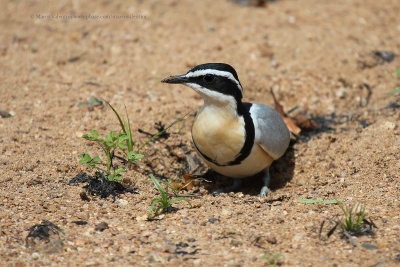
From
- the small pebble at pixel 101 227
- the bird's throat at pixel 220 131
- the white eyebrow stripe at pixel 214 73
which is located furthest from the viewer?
the bird's throat at pixel 220 131

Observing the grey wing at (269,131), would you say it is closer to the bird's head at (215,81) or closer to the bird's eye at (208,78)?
the bird's head at (215,81)

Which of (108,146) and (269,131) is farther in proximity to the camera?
(269,131)

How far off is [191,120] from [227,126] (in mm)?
1237

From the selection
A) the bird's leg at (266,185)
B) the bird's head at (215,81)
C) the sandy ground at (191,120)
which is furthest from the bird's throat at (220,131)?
the bird's leg at (266,185)

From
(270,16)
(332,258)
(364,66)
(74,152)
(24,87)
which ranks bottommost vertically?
(332,258)

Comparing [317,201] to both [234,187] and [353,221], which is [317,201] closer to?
[353,221]

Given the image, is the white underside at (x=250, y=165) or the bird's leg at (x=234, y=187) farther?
the bird's leg at (x=234, y=187)

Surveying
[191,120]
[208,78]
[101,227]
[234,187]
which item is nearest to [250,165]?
[234,187]

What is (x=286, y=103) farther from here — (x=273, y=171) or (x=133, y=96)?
(x=133, y=96)

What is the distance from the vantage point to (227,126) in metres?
4.41

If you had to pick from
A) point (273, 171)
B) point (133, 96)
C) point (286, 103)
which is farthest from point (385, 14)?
point (133, 96)

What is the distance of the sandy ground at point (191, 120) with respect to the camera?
11.1 ft

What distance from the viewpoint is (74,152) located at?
4.70 metres

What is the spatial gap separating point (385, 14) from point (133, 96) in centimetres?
456
